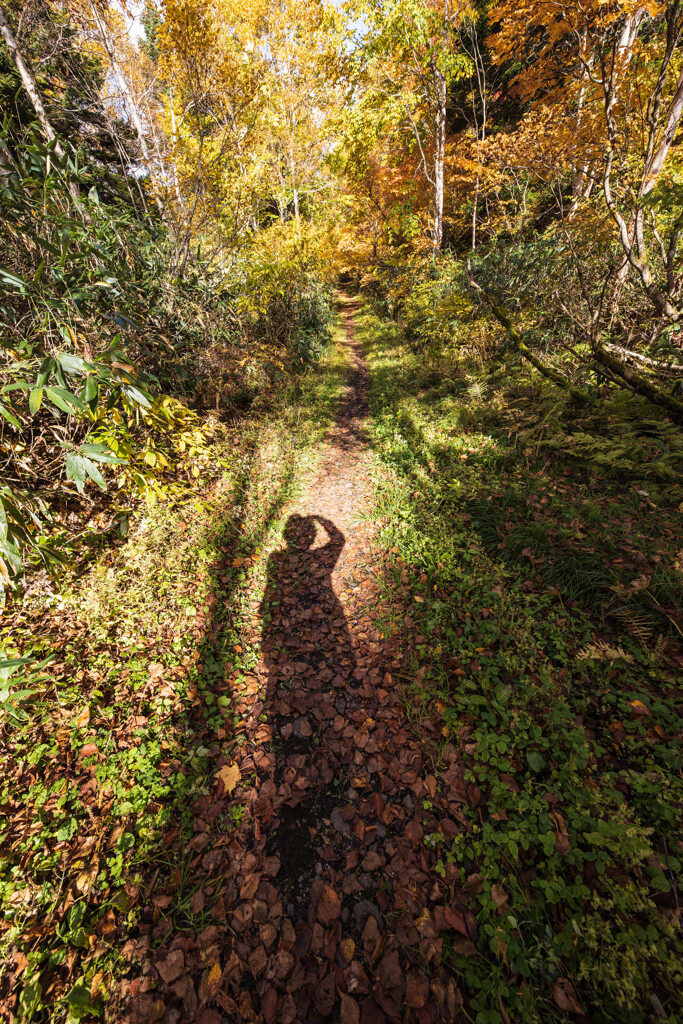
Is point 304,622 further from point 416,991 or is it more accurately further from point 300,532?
point 416,991

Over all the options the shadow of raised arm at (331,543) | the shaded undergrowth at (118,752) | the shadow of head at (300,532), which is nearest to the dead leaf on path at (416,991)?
the shaded undergrowth at (118,752)

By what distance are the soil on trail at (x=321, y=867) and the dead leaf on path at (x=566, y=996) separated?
462 mm

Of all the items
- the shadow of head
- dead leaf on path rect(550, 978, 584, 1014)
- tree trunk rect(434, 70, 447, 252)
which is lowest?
the shadow of head

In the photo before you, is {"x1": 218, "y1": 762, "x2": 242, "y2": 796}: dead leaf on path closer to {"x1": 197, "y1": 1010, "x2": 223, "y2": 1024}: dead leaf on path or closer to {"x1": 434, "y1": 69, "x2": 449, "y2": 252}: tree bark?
{"x1": 197, "y1": 1010, "x2": 223, "y2": 1024}: dead leaf on path

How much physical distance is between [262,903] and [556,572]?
3.73 metres

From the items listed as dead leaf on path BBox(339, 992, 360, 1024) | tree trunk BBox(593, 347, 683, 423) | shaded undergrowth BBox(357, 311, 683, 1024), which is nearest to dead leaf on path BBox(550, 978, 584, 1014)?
shaded undergrowth BBox(357, 311, 683, 1024)

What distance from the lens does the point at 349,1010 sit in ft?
6.76

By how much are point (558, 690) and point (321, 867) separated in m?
2.21

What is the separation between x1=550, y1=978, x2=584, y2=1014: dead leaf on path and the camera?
1.84m

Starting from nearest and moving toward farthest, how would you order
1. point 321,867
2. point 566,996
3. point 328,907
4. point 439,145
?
point 566,996 → point 328,907 → point 321,867 → point 439,145

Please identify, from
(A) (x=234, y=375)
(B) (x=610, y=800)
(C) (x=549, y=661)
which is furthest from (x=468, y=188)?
(B) (x=610, y=800)

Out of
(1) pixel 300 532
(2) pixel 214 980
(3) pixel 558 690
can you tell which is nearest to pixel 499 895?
(3) pixel 558 690

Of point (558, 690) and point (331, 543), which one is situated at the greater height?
point (558, 690)

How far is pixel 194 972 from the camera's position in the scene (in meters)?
2.17
